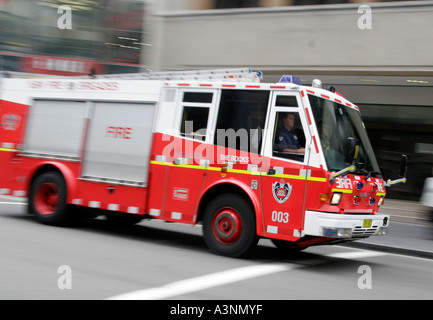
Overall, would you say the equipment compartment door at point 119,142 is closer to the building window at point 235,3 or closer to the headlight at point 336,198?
the headlight at point 336,198

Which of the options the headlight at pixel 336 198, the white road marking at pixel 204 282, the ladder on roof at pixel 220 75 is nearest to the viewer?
the white road marking at pixel 204 282

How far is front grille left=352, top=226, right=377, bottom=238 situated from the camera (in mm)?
8453

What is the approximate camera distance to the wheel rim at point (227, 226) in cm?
886

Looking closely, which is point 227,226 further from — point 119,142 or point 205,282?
point 119,142

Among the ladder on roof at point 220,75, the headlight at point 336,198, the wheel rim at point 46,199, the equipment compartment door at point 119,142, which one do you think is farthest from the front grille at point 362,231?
the wheel rim at point 46,199

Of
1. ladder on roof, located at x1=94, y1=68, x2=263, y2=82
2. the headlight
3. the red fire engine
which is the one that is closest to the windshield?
the red fire engine

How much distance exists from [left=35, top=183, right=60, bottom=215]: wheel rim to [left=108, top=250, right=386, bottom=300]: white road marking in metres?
4.52

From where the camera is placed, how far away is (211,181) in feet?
29.7

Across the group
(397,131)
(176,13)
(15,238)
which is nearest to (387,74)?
(397,131)

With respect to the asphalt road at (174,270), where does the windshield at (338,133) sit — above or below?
above

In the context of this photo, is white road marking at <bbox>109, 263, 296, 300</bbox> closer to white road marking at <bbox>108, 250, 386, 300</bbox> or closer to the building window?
white road marking at <bbox>108, 250, 386, 300</bbox>

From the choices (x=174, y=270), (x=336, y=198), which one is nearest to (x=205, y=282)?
(x=174, y=270)

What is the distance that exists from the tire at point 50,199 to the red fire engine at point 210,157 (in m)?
0.02

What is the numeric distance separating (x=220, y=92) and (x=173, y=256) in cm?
253
